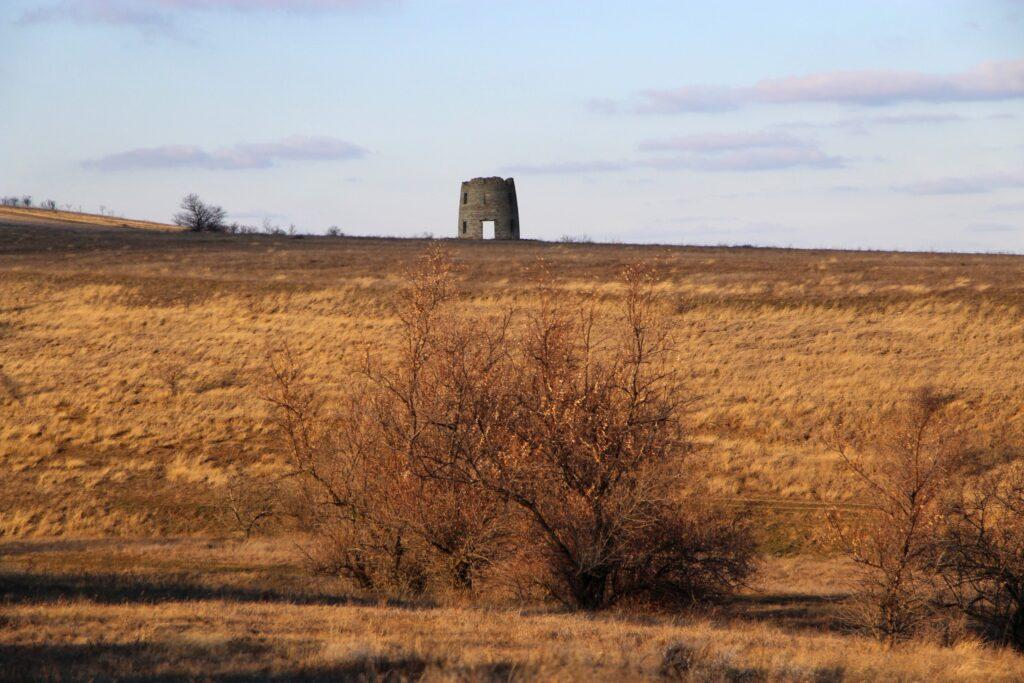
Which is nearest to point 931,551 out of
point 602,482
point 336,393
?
point 602,482

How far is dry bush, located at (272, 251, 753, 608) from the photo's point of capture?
15.6 metres

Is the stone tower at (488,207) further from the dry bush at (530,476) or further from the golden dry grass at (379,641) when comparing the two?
the golden dry grass at (379,641)

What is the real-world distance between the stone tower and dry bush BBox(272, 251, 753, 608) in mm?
50975

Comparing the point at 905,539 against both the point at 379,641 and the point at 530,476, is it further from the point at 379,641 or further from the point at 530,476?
the point at 379,641

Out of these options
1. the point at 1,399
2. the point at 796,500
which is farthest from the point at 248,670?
the point at 1,399

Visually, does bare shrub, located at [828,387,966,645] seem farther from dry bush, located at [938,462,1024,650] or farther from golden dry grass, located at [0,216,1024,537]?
golden dry grass, located at [0,216,1024,537]

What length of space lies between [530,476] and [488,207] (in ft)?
182

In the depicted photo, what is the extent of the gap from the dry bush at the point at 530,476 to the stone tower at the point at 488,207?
2007 inches

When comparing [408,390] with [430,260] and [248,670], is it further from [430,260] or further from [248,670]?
[248,670]

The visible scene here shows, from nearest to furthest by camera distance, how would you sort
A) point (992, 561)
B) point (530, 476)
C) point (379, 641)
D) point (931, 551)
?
point (379, 641), point (931, 551), point (992, 561), point (530, 476)

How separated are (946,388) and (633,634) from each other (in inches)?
833

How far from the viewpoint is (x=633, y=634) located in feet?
38.5

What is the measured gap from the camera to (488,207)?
6981cm

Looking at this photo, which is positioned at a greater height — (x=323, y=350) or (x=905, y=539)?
(x=323, y=350)
